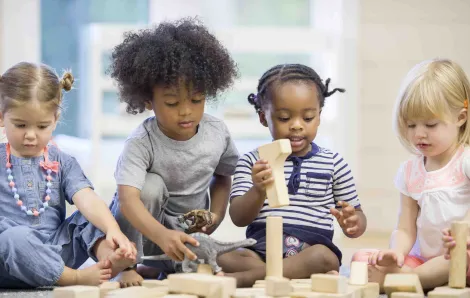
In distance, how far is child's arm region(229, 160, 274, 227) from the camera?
1.37m

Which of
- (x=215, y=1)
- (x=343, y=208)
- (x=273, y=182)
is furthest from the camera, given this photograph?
(x=215, y=1)

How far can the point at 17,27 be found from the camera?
126 inches

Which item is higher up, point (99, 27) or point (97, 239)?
point (99, 27)

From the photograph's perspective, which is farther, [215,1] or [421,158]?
[215,1]

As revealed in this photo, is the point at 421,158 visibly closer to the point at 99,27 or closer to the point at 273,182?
the point at 273,182

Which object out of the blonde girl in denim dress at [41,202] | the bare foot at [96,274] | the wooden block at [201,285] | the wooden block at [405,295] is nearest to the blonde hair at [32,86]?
the blonde girl in denim dress at [41,202]

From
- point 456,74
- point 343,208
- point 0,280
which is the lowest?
point 0,280

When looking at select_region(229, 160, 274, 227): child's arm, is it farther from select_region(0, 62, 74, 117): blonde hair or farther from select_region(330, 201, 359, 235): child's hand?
select_region(0, 62, 74, 117): blonde hair

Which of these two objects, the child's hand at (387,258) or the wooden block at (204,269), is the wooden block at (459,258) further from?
the wooden block at (204,269)

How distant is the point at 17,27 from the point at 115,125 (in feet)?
1.85

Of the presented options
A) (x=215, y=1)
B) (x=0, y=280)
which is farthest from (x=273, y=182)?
(x=215, y=1)

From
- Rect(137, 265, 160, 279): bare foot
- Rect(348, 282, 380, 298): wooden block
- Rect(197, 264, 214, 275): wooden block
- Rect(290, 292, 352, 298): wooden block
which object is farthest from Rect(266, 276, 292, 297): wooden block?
Rect(137, 265, 160, 279): bare foot

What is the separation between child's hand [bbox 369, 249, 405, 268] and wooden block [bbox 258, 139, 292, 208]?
28cm

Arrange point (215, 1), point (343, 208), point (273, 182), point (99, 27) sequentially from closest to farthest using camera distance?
point (273, 182), point (343, 208), point (99, 27), point (215, 1)
